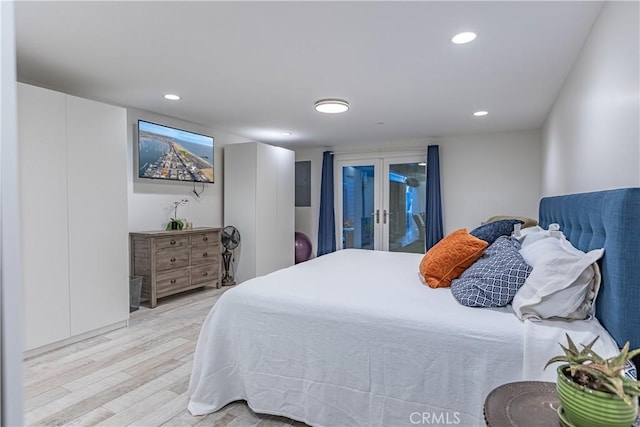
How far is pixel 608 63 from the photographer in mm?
1853

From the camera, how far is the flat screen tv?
13.4ft

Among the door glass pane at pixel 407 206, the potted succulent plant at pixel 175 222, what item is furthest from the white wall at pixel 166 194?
the door glass pane at pixel 407 206

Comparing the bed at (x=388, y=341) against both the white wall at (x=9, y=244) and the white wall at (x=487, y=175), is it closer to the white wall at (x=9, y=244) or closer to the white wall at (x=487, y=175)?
the white wall at (x=9, y=244)

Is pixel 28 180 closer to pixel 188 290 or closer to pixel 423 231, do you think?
pixel 188 290

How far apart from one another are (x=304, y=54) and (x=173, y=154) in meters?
2.65

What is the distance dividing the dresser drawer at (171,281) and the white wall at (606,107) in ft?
13.5

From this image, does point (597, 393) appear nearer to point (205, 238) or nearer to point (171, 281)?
point (171, 281)

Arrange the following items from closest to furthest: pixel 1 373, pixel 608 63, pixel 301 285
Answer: pixel 1 373
pixel 608 63
pixel 301 285

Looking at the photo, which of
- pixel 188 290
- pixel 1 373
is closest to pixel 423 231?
pixel 188 290

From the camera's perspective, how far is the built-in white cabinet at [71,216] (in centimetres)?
267

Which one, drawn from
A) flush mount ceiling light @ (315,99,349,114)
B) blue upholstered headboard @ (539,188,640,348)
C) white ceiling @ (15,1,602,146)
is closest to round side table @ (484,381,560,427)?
blue upholstered headboard @ (539,188,640,348)

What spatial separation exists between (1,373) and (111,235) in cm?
319

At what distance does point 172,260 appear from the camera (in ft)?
13.6

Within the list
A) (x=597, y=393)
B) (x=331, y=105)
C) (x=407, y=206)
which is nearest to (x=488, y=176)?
(x=407, y=206)
